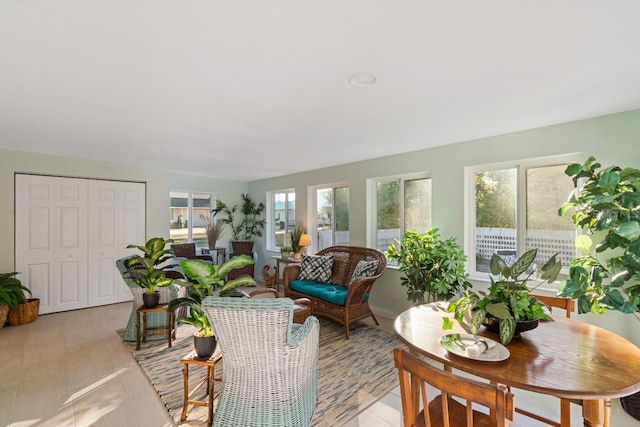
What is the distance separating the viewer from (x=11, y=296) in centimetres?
372

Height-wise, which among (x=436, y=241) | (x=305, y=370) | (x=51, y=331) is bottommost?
(x=51, y=331)

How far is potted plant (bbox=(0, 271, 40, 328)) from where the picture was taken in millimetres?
3639

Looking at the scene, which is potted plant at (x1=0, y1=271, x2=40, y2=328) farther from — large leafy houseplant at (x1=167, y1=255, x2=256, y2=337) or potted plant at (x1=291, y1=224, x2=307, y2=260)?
potted plant at (x1=291, y1=224, x2=307, y2=260)

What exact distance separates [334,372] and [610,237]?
240 cm

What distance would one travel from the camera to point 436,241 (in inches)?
130

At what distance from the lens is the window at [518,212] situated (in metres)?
2.91

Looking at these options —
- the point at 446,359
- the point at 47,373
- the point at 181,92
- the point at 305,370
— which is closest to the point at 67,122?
the point at 181,92

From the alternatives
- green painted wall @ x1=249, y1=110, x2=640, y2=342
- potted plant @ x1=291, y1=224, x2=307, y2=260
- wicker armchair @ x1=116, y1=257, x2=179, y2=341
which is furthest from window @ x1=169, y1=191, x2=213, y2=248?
wicker armchair @ x1=116, y1=257, x2=179, y2=341

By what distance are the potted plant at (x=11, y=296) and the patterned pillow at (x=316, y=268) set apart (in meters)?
3.66

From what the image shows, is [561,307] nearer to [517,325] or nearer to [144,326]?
[517,325]

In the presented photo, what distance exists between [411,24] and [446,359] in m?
1.56

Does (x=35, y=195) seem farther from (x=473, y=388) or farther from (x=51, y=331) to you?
(x=473, y=388)

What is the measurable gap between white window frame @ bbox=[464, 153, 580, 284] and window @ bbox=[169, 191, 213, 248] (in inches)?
206

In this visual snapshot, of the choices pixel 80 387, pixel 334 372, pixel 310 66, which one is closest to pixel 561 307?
pixel 334 372
